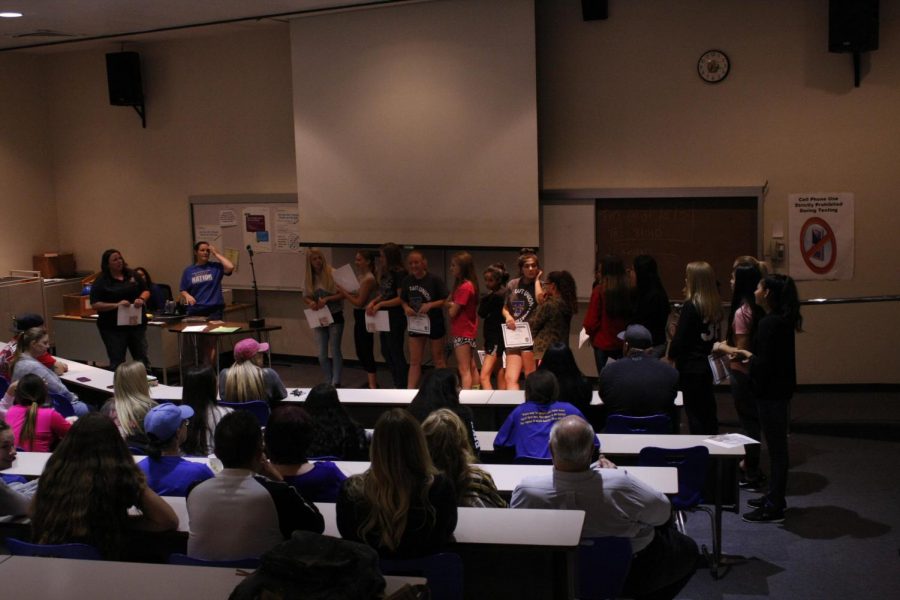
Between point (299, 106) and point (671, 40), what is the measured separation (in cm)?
362

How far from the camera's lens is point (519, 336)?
7.47 metres

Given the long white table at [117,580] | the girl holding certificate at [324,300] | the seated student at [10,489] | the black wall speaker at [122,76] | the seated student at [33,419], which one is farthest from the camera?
the black wall speaker at [122,76]

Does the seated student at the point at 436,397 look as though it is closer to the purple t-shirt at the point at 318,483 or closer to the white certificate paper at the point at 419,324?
the purple t-shirt at the point at 318,483

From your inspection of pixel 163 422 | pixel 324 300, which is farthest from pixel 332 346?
pixel 163 422

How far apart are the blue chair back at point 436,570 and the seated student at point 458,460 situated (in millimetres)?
500

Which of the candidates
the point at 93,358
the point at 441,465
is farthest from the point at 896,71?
the point at 93,358

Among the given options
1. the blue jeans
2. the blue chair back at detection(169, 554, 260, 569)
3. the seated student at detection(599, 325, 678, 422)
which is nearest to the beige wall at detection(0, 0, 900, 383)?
the blue jeans

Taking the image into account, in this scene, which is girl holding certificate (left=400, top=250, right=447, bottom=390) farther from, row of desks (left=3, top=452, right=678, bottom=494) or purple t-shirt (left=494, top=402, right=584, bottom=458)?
row of desks (left=3, top=452, right=678, bottom=494)

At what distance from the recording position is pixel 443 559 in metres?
3.06

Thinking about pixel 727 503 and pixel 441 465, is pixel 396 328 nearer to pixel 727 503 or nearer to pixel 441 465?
pixel 727 503

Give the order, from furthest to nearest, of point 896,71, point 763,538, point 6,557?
1. point 896,71
2. point 763,538
3. point 6,557

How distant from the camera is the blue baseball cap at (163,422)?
12.8 feet

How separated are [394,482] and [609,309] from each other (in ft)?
13.6

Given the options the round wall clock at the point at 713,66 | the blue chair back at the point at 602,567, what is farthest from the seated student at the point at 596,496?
the round wall clock at the point at 713,66
